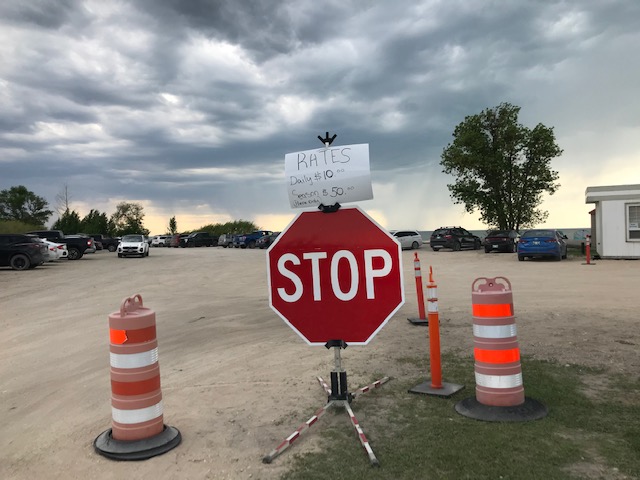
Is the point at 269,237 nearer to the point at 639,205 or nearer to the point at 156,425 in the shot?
the point at 639,205

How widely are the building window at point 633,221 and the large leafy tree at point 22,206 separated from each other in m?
87.1

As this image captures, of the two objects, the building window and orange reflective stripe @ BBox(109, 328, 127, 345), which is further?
the building window

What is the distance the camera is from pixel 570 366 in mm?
6164

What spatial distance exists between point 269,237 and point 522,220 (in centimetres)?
2277

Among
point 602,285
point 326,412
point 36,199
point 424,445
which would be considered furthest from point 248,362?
point 36,199

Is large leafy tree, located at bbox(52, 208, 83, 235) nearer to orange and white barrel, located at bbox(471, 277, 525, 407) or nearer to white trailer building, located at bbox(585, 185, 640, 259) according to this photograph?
white trailer building, located at bbox(585, 185, 640, 259)

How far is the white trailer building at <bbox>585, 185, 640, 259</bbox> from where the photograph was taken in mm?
23769

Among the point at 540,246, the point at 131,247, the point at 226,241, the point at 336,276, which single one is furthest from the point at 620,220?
the point at 226,241

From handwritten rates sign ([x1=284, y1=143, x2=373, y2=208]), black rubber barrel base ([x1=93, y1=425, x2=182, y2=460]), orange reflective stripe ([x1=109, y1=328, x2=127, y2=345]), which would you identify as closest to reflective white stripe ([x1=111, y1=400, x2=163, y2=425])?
black rubber barrel base ([x1=93, y1=425, x2=182, y2=460])

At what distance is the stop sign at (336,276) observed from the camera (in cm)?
458

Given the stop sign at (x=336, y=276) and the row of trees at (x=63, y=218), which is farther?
the row of trees at (x=63, y=218)

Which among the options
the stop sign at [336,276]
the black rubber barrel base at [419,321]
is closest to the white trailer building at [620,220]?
the black rubber barrel base at [419,321]

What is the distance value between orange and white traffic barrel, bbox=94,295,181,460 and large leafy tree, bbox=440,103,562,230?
137 feet

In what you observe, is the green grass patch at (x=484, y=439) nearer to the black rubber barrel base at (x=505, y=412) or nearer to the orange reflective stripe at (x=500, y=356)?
the black rubber barrel base at (x=505, y=412)
